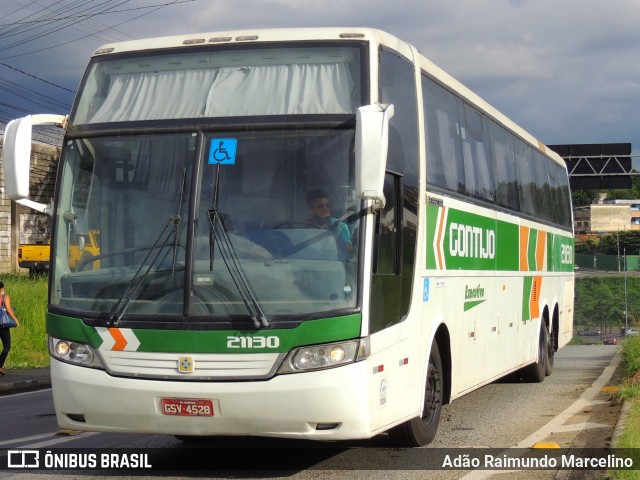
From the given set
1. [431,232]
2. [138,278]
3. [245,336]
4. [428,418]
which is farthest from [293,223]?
[428,418]

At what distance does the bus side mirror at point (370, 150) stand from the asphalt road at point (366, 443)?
7.77 ft

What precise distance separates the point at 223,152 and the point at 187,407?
1920 mm

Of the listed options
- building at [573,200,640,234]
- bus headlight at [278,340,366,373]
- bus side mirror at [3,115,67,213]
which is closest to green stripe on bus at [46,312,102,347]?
bus side mirror at [3,115,67,213]

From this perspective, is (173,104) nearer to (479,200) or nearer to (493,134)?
(479,200)

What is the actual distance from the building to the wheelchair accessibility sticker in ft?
554

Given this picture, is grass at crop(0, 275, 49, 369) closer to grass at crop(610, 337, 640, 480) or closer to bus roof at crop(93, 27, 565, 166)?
grass at crop(610, 337, 640, 480)

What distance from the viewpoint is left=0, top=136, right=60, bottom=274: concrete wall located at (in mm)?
35312

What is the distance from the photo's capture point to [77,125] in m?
8.84

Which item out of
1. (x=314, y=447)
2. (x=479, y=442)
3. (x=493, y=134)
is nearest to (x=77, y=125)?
(x=314, y=447)

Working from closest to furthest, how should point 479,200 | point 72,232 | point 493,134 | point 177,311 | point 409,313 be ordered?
point 177,311
point 72,232
point 409,313
point 479,200
point 493,134

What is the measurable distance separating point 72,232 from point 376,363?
258cm

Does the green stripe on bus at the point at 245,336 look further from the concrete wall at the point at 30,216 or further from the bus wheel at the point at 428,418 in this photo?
the concrete wall at the point at 30,216

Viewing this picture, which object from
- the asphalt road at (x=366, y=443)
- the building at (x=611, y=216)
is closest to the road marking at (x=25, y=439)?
the asphalt road at (x=366, y=443)

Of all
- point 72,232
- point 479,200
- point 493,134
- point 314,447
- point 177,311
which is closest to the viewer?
point 177,311
